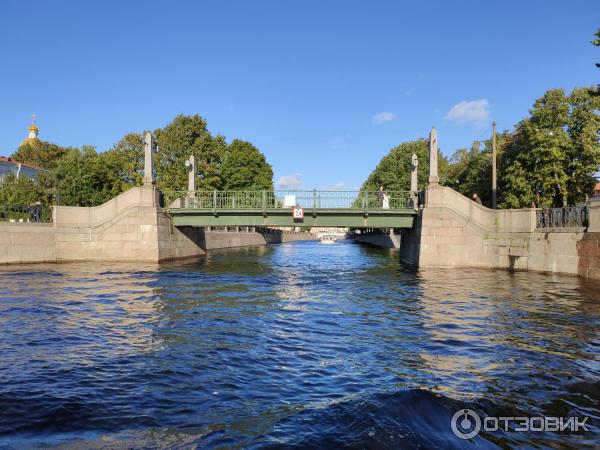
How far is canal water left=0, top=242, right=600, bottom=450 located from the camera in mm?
5578

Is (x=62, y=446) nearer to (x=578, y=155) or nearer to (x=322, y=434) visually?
(x=322, y=434)

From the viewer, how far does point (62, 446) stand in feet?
16.9

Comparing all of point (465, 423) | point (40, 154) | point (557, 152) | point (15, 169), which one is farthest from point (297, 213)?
point (40, 154)

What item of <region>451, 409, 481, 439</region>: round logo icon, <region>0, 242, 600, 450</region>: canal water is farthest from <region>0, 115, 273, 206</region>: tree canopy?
<region>451, 409, 481, 439</region>: round logo icon

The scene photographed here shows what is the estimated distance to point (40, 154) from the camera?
254 feet

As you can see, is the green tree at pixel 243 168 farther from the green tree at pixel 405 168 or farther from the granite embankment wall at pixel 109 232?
the granite embankment wall at pixel 109 232

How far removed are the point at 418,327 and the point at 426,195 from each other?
1905 cm

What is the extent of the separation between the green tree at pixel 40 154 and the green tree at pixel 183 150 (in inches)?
1199

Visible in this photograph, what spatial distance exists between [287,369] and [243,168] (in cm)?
6174

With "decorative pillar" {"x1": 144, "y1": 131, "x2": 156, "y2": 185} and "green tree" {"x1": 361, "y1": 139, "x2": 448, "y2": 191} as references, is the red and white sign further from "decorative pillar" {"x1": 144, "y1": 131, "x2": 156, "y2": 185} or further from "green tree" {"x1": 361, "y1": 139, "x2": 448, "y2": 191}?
"green tree" {"x1": 361, "y1": 139, "x2": 448, "y2": 191}

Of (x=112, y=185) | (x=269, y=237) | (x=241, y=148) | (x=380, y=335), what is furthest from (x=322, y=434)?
(x=269, y=237)

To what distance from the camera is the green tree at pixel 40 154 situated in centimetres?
7669

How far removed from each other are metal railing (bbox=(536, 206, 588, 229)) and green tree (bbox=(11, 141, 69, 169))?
74194 mm

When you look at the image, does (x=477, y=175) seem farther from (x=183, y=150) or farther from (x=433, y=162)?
(x=183, y=150)
